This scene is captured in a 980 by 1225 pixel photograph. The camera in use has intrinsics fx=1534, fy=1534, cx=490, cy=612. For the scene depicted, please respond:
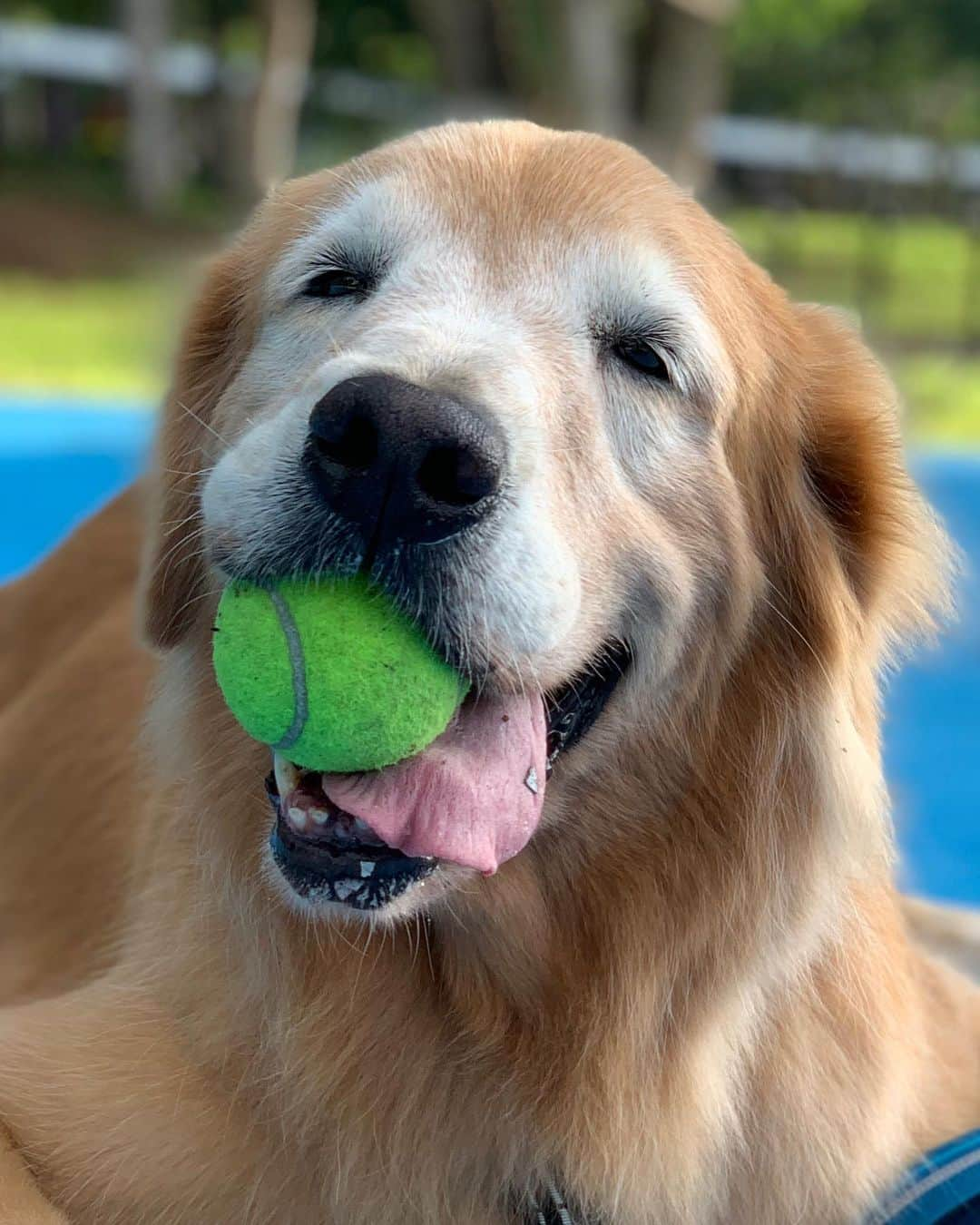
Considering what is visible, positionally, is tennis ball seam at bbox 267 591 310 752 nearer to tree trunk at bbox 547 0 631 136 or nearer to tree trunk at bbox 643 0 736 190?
tree trunk at bbox 547 0 631 136

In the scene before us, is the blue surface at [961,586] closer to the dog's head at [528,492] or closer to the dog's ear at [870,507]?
the dog's ear at [870,507]

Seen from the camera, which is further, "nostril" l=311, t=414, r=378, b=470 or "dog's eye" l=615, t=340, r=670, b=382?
"dog's eye" l=615, t=340, r=670, b=382

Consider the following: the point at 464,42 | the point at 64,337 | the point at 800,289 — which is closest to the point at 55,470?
the point at 800,289

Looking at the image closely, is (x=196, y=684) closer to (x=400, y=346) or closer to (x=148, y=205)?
(x=400, y=346)

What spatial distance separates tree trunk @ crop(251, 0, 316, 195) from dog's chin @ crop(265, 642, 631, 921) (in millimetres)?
18523

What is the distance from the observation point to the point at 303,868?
A: 76.5 inches

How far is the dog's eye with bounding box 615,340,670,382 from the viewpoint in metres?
2.28

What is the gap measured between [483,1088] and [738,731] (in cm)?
66

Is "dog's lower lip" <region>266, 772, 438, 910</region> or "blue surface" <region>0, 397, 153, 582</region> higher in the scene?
"dog's lower lip" <region>266, 772, 438, 910</region>

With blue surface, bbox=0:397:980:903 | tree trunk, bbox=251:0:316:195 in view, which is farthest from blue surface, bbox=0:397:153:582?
tree trunk, bbox=251:0:316:195

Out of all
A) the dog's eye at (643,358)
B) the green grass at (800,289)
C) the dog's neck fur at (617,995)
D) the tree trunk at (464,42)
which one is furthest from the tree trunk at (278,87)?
the dog's neck fur at (617,995)

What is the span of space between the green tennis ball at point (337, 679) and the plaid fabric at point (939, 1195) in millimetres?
1256

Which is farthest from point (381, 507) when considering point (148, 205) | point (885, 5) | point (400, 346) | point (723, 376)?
point (885, 5)

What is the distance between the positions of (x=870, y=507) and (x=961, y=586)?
331mm
